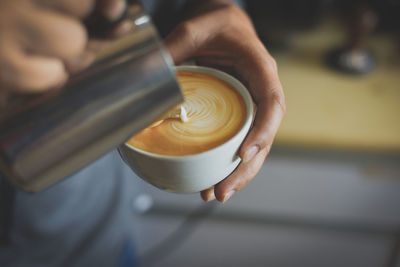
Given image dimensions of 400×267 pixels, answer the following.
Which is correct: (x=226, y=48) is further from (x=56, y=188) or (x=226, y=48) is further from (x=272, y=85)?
(x=56, y=188)

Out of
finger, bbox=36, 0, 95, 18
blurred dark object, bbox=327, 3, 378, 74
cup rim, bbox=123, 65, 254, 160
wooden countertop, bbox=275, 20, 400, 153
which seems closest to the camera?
finger, bbox=36, 0, 95, 18

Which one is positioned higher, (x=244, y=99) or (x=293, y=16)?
(x=244, y=99)

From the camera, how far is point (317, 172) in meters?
1.08

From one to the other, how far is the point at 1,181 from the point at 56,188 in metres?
0.10

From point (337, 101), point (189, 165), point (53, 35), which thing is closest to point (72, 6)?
point (53, 35)

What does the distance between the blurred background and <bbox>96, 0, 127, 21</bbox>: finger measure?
26.1 inches

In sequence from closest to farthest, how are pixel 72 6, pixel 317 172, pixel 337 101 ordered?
pixel 72 6
pixel 337 101
pixel 317 172

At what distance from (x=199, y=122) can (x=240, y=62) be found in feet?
0.40

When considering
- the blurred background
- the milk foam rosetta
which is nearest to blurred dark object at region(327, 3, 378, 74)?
the blurred background

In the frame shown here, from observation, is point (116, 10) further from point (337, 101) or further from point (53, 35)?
point (337, 101)

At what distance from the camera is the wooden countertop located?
838 millimetres

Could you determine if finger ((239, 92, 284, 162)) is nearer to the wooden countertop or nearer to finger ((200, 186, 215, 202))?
finger ((200, 186, 215, 202))

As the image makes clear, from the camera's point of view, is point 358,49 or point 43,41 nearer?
point 43,41

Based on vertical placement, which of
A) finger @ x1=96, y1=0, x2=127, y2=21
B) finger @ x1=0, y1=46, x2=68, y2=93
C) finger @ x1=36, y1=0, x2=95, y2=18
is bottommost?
finger @ x1=0, y1=46, x2=68, y2=93
